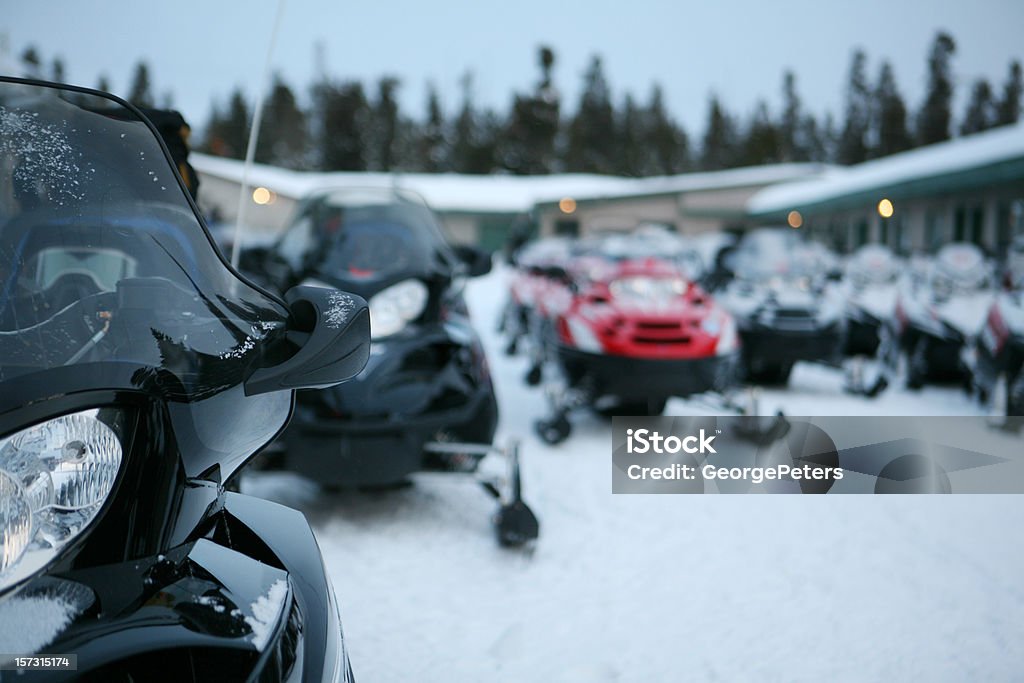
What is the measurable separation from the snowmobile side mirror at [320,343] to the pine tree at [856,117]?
6077 cm

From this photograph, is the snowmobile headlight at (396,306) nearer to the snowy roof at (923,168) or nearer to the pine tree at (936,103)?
the snowy roof at (923,168)

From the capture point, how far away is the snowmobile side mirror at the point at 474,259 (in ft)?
15.2

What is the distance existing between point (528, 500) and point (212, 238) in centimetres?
331

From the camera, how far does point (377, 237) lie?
4305 mm

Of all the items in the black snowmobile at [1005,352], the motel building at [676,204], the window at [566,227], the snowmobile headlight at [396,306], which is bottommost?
the black snowmobile at [1005,352]

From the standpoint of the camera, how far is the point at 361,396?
3682mm

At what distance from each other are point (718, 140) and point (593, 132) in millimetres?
12210

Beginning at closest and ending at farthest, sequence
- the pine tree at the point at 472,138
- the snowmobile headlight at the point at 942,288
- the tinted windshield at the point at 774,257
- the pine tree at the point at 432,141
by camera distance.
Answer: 1. the snowmobile headlight at the point at 942,288
2. the tinted windshield at the point at 774,257
3. the pine tree at the point at 472,138
4. the pine tree at the point at 432,141

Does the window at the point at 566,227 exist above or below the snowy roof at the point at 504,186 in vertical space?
below

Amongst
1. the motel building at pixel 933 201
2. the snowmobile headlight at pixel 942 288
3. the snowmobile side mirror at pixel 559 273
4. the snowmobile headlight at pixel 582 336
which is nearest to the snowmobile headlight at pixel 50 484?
the snowmobile headlight at pixel 582 336

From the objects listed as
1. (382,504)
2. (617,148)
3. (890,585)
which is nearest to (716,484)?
(890,585)

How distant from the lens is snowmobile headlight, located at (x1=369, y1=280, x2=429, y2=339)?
3.89m

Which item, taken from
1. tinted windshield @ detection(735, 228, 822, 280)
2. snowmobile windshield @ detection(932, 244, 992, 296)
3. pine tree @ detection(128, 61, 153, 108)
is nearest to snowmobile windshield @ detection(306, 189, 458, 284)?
pine tree @ detection(128, 61, 153, 108)

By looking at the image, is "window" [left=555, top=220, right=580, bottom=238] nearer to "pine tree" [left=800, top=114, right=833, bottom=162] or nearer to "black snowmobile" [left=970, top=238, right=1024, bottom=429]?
"black snowmobile" [left=970, top=238, right=1024, bottom=429]
